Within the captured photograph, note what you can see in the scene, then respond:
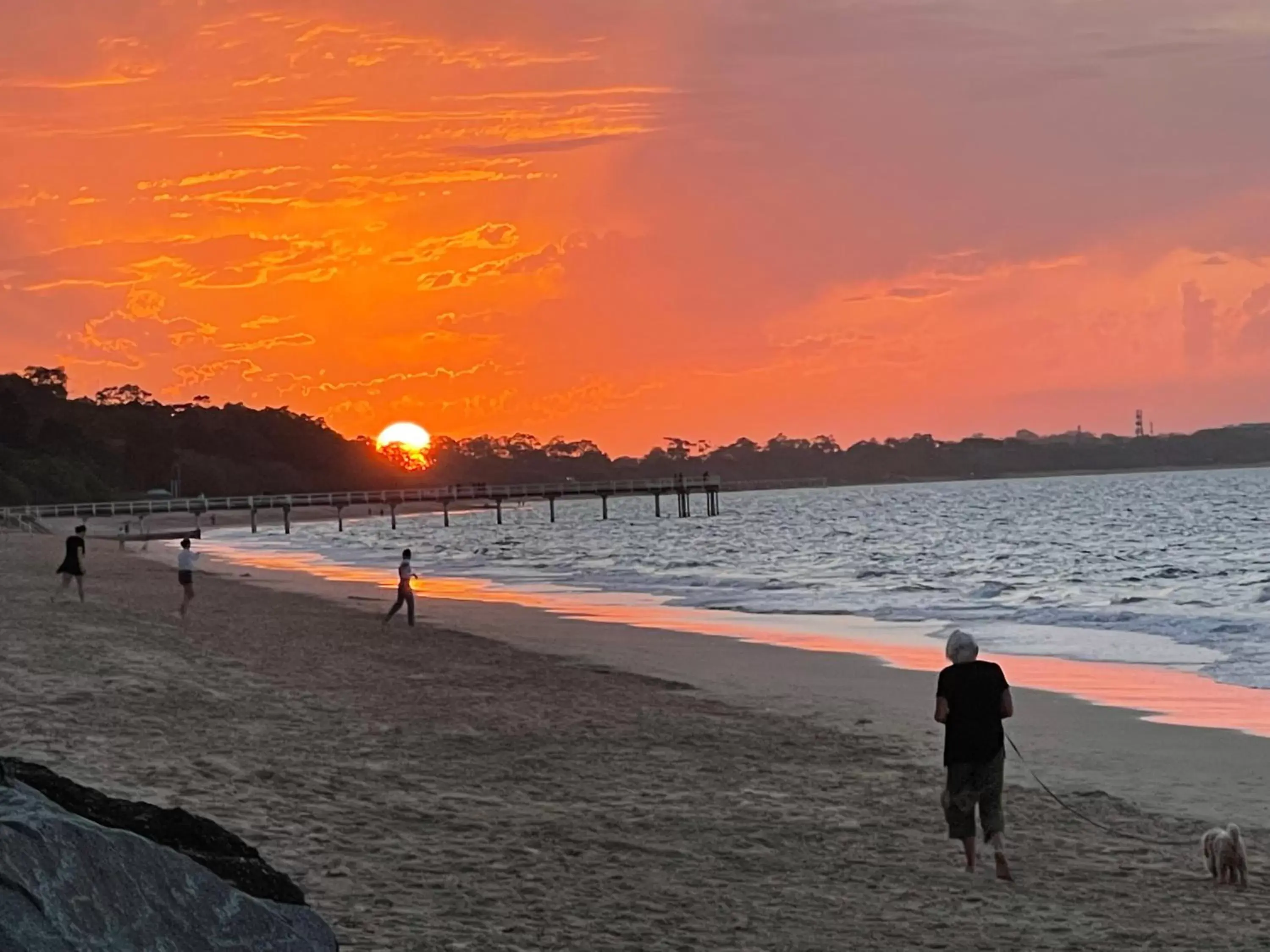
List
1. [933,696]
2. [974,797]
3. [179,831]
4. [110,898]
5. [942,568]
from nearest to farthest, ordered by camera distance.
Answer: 1. [110,898]
2. [179,831]
3. [974,797]
4. [933,696]
5. [942,568]

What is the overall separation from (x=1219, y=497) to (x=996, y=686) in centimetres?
13403

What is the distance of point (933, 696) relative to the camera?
17.8m

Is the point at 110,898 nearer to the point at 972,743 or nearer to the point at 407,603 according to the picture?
the point at 972,743

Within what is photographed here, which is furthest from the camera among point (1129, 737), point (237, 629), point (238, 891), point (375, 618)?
point (375, 618)

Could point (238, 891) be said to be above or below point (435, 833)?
above

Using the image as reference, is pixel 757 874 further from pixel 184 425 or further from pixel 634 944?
pixel 184 425

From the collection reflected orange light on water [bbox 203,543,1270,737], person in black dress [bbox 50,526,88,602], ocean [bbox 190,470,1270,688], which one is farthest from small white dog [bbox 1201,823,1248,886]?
person in black dress [bbox 50,526,88,602]

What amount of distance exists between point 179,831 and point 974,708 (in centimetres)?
481

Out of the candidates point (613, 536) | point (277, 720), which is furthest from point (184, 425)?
point (277, 720)

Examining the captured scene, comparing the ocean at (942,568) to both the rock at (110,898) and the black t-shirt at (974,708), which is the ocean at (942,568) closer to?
the black t-shirt at (974,708)

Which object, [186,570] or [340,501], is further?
[340,501]

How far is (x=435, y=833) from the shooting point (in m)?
9.31

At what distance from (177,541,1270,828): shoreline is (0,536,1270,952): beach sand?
9 centimetres

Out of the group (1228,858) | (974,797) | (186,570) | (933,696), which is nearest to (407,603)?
(186,570)
